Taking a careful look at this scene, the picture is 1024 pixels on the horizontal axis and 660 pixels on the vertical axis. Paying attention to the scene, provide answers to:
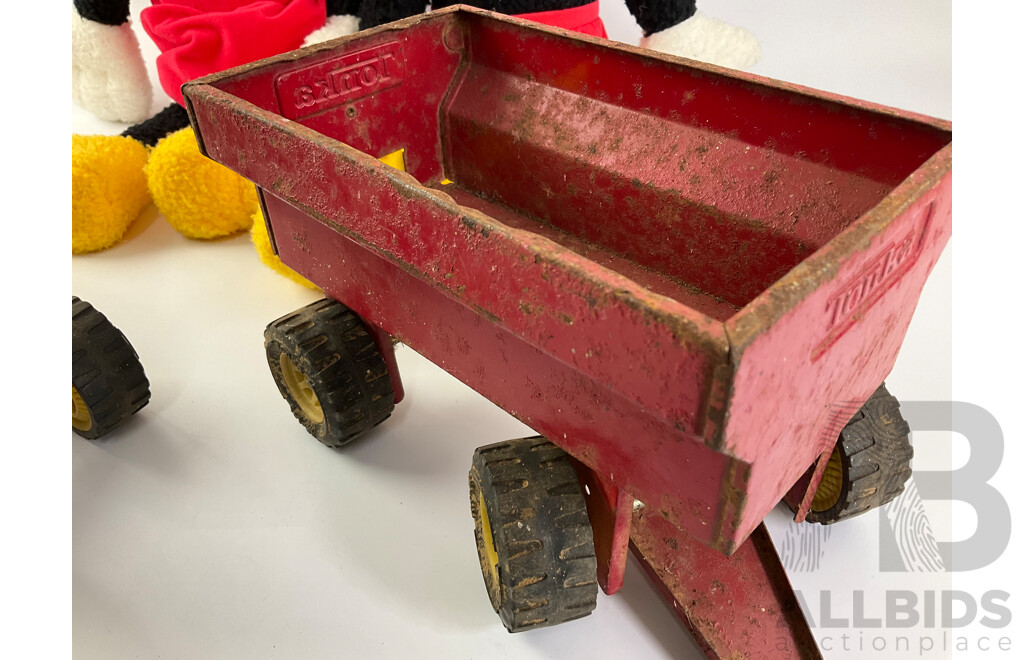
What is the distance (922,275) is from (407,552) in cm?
100

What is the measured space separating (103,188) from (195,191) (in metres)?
0.27

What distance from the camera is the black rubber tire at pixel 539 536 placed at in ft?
3.93

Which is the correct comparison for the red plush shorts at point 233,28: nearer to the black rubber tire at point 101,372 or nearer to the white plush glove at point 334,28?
the white plush glove at point 334,28

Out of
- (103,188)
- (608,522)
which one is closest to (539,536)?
(608,522)

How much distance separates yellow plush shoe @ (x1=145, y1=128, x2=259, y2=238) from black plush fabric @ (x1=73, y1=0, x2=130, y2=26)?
46 centimetres

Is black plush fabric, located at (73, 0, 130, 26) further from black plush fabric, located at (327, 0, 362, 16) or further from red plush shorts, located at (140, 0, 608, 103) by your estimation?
black plush fabric, located at (327, 0, 362, 16)

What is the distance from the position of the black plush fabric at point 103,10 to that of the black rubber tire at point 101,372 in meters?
1.19

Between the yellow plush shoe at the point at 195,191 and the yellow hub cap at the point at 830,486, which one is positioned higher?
the yellow plush shoe at the point at 195,191

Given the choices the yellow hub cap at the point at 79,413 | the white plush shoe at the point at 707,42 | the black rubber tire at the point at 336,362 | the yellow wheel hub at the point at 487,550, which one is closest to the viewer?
the yellow wheel hub at the point at 487,550

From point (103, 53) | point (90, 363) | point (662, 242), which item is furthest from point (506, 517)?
point (103, 53)

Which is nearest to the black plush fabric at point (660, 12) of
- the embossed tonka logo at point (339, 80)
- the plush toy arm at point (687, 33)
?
the plush toy arm at point (687, 33)

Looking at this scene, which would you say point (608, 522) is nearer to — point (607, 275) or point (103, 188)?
point (607, 275)

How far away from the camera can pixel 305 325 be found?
156cm

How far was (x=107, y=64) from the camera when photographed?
99.0 inches
